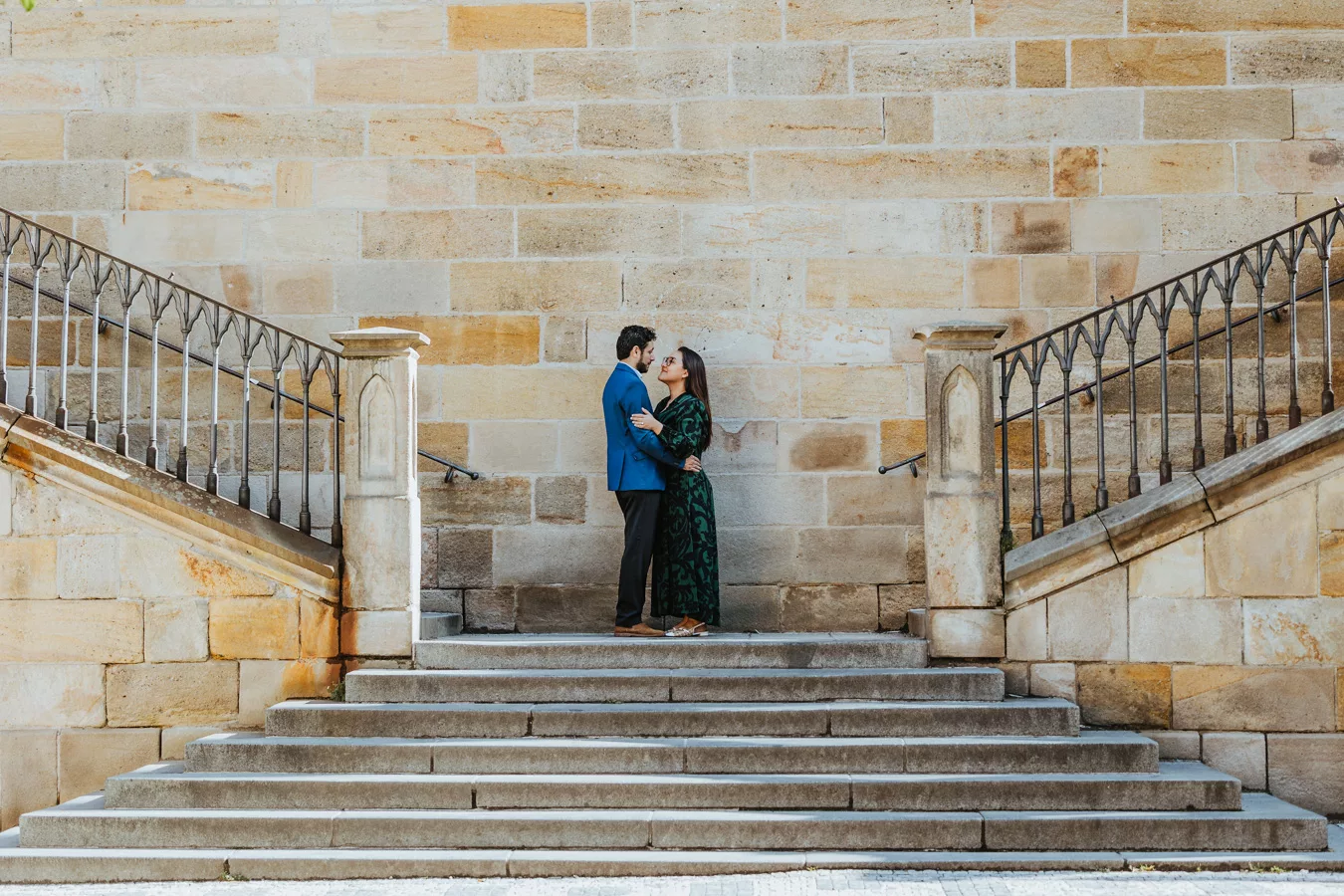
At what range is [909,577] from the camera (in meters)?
8.43

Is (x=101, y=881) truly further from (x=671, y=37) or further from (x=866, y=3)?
(x=866, y=3)

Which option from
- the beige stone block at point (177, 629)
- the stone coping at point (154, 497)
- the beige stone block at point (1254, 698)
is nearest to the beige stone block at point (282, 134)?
the stone coping at point (154, 497)

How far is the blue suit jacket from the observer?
7.46 m

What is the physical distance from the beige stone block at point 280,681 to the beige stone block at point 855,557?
3048 millimetres

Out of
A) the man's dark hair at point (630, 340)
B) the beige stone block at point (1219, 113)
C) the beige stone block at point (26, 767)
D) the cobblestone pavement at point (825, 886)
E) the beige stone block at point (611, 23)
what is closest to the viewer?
the cobblestone pavement at point (825, 886)

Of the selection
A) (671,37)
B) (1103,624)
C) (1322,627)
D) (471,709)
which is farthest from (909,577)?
(671,37)

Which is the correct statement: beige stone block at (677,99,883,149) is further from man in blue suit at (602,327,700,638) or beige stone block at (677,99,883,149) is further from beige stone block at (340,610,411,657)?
beige stone block at (340,610,411,657)

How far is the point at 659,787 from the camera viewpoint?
5.95m

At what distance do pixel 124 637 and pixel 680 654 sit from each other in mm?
2996

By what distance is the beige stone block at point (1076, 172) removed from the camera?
27.9 ft

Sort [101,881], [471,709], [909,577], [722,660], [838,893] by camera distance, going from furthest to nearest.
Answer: [909,577], [722,660], [471,709], [101,881], [838,893]

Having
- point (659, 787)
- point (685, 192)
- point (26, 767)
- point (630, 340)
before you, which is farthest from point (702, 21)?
point (26, 767)

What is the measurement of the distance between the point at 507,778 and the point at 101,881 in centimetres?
181

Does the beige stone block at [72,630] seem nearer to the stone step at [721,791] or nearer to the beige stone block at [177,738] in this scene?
the beige stone block at [177,738]
